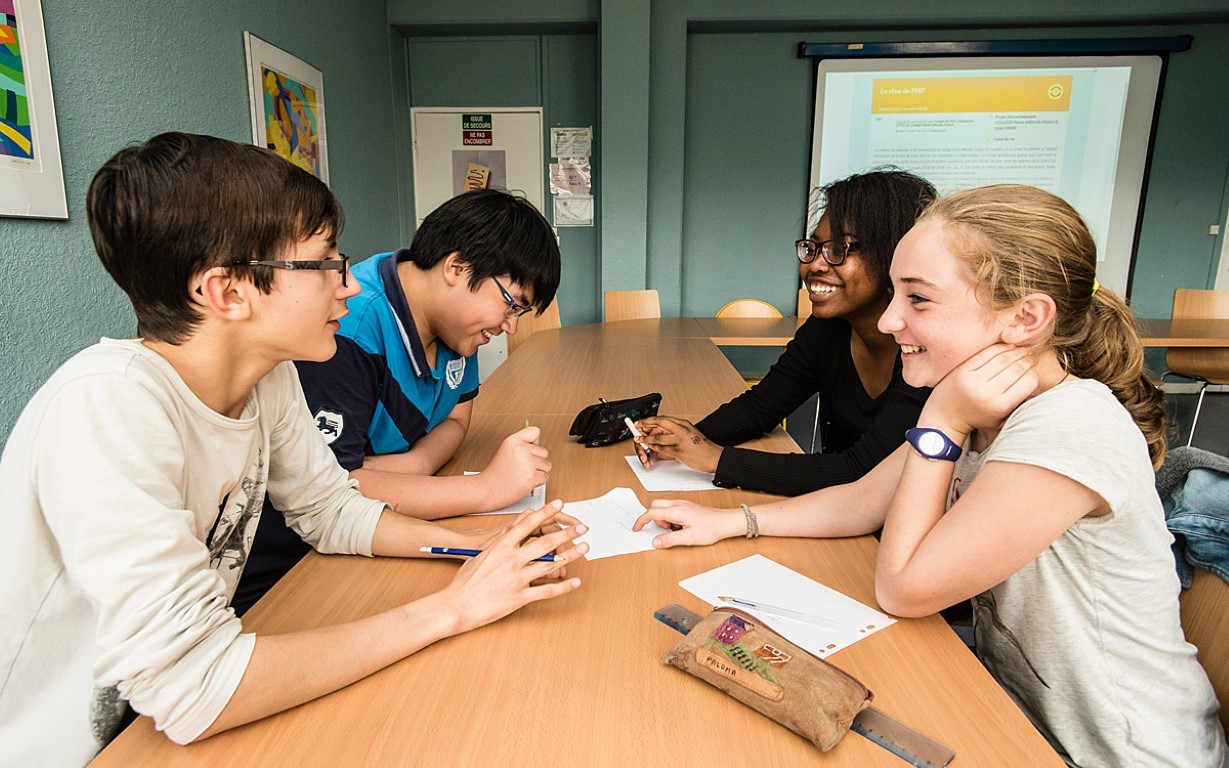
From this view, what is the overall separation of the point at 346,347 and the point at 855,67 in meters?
4.52

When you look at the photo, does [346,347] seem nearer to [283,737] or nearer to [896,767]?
[283,737]

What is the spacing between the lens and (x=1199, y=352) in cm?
402

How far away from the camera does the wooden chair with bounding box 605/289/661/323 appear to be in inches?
167

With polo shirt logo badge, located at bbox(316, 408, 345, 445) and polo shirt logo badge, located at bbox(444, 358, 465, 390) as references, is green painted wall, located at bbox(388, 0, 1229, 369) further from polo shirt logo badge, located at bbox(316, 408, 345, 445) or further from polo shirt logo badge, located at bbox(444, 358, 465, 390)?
polo shirt logo badge, located at bbox(316, 408, 345, 445)

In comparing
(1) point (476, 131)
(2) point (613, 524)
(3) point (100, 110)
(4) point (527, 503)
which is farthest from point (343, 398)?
(1) point (476, 131)

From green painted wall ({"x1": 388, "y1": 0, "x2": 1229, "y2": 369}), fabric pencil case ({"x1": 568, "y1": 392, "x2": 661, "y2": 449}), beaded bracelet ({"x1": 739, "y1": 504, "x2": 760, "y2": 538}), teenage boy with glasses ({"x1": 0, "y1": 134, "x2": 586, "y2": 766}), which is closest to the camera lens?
teenage boy with glasses ({"x1": 0, "y1": 134, "x2": 586, "y2": 766})

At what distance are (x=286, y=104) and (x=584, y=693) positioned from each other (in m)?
3.48

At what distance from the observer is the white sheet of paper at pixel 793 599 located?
846 millimetres

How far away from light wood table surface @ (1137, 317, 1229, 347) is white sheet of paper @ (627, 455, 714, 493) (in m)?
2.92

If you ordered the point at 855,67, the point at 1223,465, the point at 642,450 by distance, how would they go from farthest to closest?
the point at 855,67
the point at 642,450
the point at 1223,465

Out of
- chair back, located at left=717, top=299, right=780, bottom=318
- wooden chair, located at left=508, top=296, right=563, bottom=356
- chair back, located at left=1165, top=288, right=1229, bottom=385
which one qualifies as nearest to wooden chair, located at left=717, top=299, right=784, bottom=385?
chair back, located at left=717, top=299, right=780, bottom=318

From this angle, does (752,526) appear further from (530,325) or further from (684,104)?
(684,104)

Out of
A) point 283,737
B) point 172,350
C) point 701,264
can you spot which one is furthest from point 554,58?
point 283,737

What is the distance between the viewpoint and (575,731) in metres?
0.68
